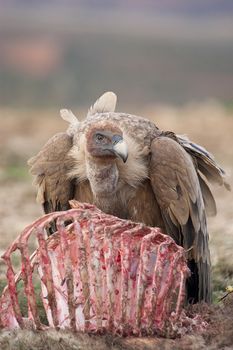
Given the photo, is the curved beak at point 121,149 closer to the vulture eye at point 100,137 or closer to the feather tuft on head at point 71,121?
the vulture eye at point 100,137

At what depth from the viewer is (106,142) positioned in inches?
247

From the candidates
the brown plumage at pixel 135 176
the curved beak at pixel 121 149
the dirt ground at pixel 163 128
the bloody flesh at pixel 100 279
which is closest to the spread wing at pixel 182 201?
the brown plumage at pixel 135 176

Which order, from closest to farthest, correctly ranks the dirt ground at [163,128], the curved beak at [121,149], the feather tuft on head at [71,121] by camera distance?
the curved beak at [121,149], the feather tuft on head at [71,121], the dirt ground at [163,128]

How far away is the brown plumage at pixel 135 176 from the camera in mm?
6504

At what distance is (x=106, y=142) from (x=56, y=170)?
2.49 feet

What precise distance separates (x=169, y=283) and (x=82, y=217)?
0.63m

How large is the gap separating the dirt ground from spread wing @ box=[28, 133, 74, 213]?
821 millimetres

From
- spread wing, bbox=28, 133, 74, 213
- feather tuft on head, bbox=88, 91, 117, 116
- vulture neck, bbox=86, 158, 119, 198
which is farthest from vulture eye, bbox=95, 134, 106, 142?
feather tuft on head, bbox=88, 91, 117, 116

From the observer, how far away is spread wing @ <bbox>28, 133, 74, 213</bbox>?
6.88 metres

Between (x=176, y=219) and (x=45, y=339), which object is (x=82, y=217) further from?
(x=176, y=219)

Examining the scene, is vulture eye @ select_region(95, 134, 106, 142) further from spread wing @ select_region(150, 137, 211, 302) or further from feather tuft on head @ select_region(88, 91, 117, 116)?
feather tuft on head @ select_region(88, 91, 117, 116)

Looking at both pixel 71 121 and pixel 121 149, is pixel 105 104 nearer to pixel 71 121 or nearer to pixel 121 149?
pixel 71 121

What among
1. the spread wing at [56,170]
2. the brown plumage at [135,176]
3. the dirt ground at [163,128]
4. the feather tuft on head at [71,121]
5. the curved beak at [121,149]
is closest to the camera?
the curved beak at [121,149]

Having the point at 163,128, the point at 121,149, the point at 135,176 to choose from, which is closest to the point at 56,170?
the point at 135,176
